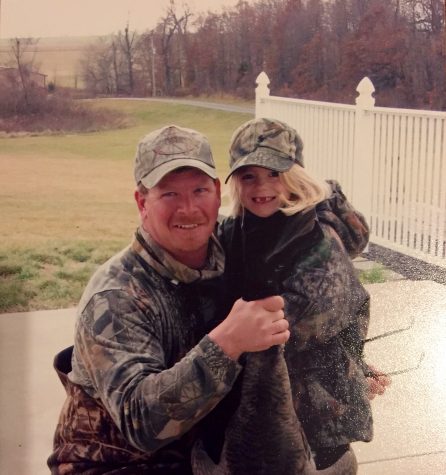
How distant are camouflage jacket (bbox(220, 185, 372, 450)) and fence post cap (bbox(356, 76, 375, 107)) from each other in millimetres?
395

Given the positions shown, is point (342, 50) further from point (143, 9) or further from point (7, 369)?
point (7, 369)

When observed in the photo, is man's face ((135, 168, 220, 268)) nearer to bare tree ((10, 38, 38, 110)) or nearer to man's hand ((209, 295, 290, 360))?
man's hand ((209, 295, 290, 360))

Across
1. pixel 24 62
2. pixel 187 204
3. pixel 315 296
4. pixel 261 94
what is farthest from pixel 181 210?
pixel 24 62

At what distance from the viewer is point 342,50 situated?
1.44m

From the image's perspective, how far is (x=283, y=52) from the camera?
55.6 inches

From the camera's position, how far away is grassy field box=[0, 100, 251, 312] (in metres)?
1.57

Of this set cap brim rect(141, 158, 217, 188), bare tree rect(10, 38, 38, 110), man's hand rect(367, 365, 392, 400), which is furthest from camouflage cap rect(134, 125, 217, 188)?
bare tree rect(10, 38, 38, 110)

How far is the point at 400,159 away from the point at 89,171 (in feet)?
2.14

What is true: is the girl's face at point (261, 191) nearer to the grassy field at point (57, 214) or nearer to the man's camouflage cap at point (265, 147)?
the man's camouflage cap at point (265, 147)

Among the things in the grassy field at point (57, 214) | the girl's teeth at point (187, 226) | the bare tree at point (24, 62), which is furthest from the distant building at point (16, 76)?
the girl's teeth at point (187, 226)

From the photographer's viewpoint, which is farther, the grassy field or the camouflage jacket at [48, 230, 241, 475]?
the grassy field

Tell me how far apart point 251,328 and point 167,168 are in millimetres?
216

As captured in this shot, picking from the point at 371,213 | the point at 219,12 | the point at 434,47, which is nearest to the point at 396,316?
the point at 371,213

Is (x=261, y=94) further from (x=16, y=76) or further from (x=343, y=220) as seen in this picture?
(x=16, y=76)
